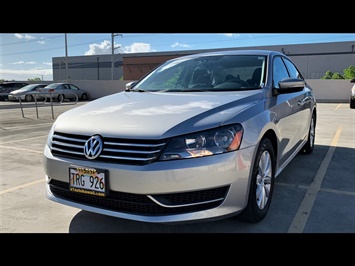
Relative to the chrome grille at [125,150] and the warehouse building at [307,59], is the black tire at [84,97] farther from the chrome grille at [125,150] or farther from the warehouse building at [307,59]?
the chrome grille at [125,150]

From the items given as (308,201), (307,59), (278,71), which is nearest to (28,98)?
(278,71)

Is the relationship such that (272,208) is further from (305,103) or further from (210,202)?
(305,103)

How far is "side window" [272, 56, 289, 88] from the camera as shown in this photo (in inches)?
140

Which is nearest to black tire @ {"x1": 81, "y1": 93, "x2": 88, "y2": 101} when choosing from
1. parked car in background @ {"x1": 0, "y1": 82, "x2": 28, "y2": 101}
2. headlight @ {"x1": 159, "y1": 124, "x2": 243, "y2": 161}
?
parked car in background @ {"x1": 0, "y1": 82, "x2": 28, "y2": 101}

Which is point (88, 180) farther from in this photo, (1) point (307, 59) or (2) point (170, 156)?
(1) point (307, 59)

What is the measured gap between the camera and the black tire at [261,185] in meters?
2.64

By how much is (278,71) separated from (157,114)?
1.94 m

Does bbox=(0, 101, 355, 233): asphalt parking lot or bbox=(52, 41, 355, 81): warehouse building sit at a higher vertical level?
bbox=(52, 41, 355, 81): warehouse building

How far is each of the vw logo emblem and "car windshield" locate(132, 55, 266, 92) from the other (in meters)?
1.34

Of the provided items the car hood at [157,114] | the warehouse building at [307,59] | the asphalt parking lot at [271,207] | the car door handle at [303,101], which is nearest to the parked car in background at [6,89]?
the warehouse building at [307,59]

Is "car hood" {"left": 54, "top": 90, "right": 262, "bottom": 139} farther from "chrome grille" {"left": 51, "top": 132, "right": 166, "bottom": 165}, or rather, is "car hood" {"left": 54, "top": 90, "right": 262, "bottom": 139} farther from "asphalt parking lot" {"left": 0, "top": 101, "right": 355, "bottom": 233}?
"asphalt parking lot" {"left": 0, "top": 101, "right": 355, "bottom": 233}
